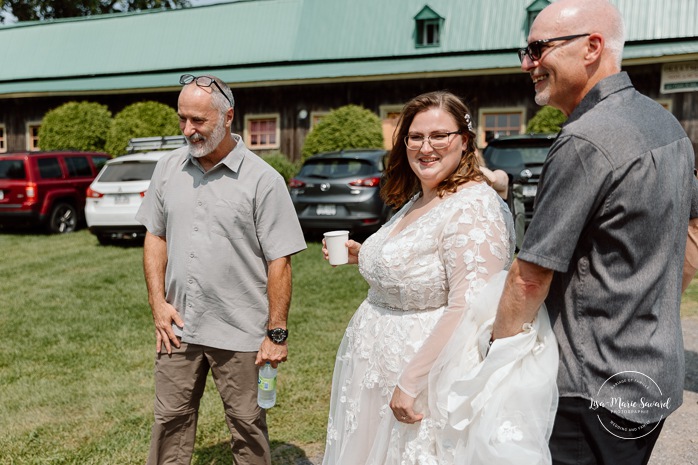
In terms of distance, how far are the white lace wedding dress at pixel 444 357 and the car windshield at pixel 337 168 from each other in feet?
28.0

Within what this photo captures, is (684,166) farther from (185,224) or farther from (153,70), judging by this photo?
(153,70)

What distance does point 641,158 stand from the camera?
1.67 metres

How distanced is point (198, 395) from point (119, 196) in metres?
9.41

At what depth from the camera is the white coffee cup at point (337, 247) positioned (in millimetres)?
2943

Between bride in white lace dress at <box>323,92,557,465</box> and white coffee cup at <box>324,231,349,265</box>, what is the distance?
0.30 meters

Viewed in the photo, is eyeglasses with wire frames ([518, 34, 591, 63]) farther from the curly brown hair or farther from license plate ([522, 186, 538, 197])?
license plate ([522, 186, 538, 197])

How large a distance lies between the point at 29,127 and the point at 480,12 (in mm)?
17070

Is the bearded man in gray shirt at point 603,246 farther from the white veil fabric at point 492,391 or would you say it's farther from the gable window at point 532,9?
the gable window at point 532,9

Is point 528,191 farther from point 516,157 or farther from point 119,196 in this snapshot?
point 119,196

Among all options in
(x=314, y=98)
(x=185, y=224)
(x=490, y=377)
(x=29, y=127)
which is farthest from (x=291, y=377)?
(x=29, y=127)

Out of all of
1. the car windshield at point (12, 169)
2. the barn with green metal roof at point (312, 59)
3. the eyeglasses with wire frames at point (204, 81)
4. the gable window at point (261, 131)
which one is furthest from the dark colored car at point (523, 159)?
the gable window at point (261, 131)

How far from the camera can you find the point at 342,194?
11047mm

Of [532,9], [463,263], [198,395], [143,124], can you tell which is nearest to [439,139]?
[463,263]

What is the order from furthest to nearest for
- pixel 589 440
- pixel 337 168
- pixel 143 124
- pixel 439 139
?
pixel 143 124
pixel 337 168
pixel 439 139
pixel 589 440
